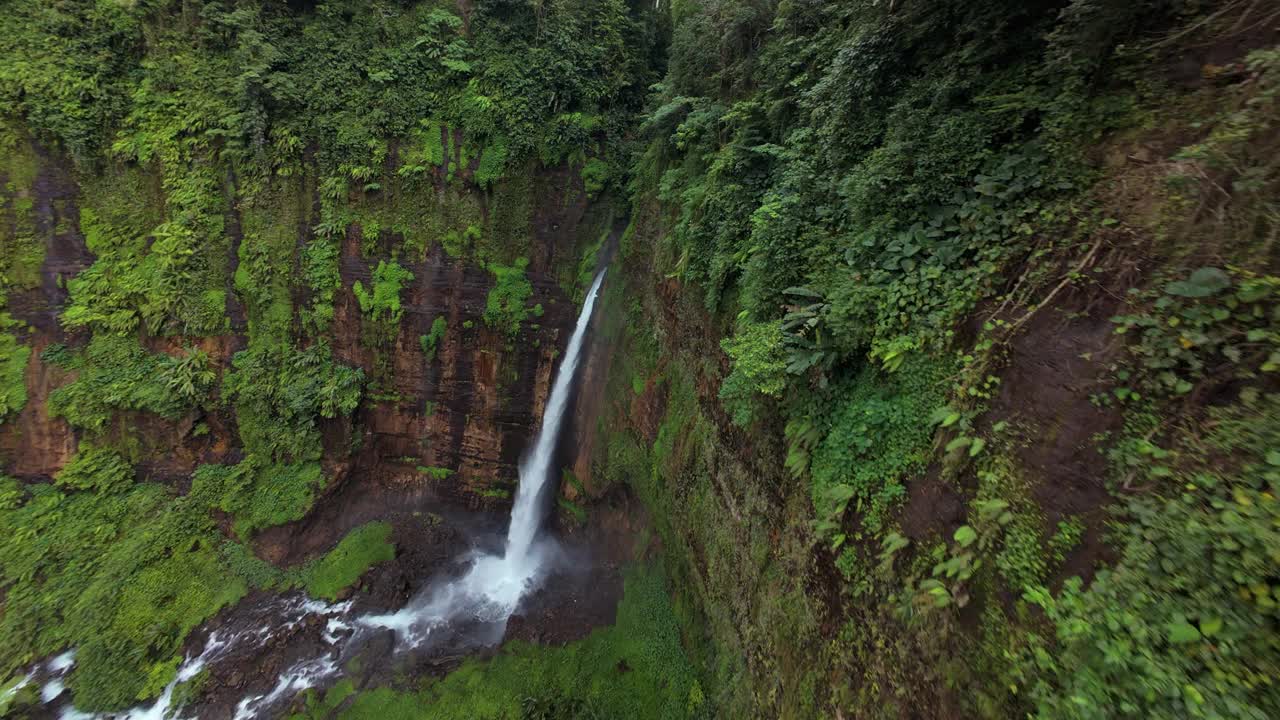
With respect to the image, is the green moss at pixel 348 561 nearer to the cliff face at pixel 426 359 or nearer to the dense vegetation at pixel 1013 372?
the cliff face at pixel 426 359

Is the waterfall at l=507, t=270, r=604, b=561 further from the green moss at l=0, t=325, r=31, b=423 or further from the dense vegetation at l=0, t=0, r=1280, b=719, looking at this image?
the green moss at l=0, t=325, r=31, b=423

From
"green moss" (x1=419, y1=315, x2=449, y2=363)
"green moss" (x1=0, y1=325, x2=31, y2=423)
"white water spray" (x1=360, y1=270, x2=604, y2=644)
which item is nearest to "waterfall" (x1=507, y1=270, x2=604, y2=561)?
"white water spray" (x1=360, y1=270, x2=604, y2=644)

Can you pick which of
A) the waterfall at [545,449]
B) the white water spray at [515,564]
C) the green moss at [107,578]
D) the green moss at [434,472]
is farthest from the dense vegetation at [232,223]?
the green moss at [434,472]

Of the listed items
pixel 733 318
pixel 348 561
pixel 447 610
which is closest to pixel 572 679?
pixel 447 610

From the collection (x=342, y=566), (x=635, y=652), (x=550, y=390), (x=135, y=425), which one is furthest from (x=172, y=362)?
(x=635, y=652)

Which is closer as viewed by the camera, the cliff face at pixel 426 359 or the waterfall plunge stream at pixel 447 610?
the waterfall plunge stream at pixel 447 610

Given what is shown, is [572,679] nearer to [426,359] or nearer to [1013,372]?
[426,359]
